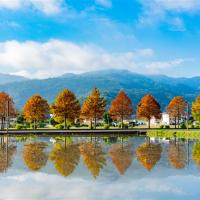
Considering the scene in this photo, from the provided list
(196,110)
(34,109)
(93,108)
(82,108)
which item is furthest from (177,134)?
(34,109)

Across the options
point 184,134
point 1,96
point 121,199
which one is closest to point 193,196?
point 121,199

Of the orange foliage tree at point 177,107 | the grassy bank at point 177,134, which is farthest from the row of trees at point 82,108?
the grassy bank at point 177,134

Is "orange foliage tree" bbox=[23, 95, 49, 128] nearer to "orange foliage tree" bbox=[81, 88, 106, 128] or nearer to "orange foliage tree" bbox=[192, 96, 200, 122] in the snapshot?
"orange foliage tree" bbox=[81, 88, 106, 128]

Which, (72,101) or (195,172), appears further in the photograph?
(72,101)

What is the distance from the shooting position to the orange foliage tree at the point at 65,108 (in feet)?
323

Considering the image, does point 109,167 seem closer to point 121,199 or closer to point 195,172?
point 195,172

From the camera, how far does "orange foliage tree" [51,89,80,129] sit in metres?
98.5

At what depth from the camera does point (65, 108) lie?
3885 inches

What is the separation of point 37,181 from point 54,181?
91 centimetres

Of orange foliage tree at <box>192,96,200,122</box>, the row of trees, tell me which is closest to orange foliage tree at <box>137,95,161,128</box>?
the row of trees

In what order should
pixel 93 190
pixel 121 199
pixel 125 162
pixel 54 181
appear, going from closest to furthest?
pixel 121 199, pixel 93 190, pixel 54 181, pixel 125 162

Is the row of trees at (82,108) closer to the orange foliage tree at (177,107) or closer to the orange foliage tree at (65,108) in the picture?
the orange foliage tree at (65,108)

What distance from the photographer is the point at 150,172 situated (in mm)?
24828

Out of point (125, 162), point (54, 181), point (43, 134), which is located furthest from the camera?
point (43, 134)
